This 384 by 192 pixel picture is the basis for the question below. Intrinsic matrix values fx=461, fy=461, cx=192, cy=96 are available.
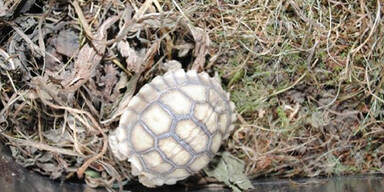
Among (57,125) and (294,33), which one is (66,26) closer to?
(57,125)

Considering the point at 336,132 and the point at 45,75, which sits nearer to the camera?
the point at 45,75

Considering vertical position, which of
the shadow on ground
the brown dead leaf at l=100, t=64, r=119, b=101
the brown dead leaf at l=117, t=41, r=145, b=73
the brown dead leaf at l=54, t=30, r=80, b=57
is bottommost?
the shadow on ground

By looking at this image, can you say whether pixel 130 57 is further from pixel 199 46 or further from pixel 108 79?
pixel 199 46

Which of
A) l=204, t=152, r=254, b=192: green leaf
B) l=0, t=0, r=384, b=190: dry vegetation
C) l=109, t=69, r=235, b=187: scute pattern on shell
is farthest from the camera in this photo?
l=204, t=152, r=254, b=192: green leaf

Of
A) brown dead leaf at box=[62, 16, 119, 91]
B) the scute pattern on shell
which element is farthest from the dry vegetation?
the scute pattern on shell

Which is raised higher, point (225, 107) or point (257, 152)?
point (225, 107)

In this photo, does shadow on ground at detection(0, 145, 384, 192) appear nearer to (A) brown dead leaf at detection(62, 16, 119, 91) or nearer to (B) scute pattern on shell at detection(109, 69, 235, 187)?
(B) scute pattern on shell at detection(109, 69, 235, 187)

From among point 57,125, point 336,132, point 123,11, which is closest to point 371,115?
point 336,132

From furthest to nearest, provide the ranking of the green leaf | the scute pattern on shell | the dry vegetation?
the green leaf → the dry vegetation → the scute pattern on shell
